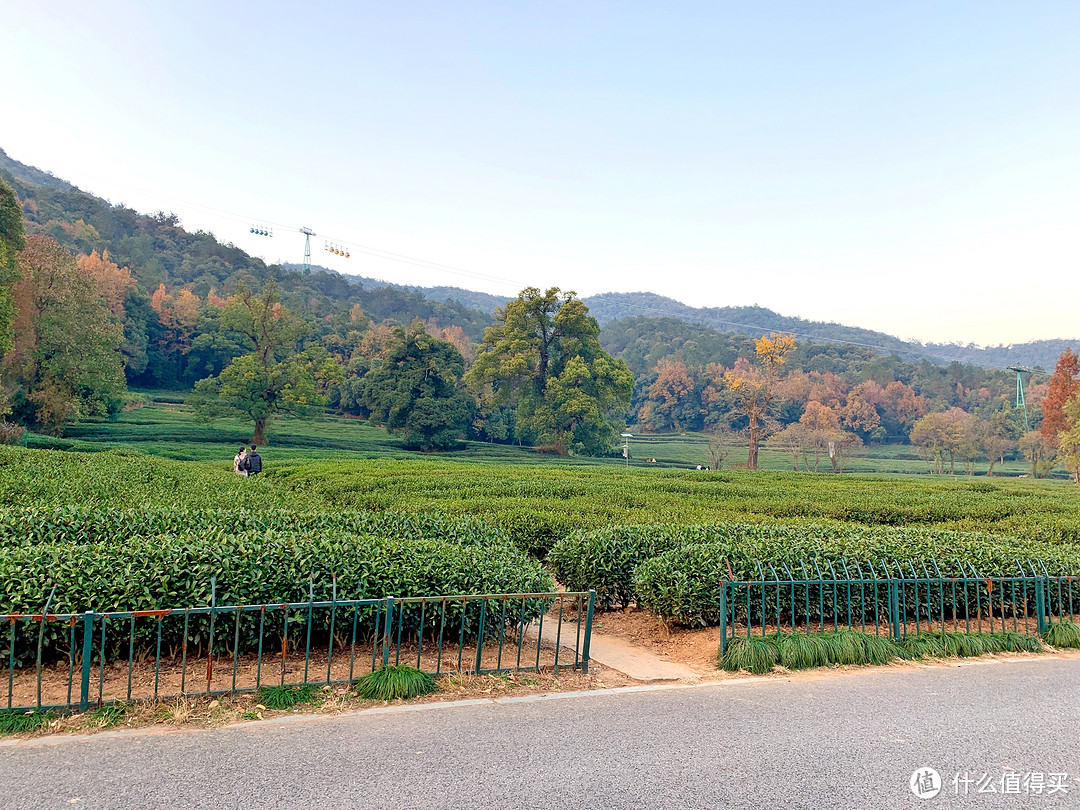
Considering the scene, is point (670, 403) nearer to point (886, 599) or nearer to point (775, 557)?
point (886, 599)

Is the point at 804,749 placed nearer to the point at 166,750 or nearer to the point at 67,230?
the point at 166,750

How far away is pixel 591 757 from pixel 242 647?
316 cm

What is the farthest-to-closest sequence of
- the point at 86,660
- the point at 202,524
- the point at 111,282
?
the point at 111,282 → the point at 202,524 → the point at 86,660

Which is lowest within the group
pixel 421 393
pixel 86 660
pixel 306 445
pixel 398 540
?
pixel 306 445

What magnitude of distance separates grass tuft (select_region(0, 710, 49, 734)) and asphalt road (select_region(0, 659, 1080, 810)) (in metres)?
0.23

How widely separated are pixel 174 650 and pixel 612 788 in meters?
3.84

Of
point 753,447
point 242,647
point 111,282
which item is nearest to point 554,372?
point 753,447

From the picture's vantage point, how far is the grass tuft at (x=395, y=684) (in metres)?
5.23

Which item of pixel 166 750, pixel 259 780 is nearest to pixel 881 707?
pixel 259 780

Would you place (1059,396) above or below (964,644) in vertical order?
above

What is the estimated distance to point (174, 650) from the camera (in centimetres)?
579

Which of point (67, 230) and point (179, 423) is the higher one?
point (67, 230)

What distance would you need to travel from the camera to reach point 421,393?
47.3m

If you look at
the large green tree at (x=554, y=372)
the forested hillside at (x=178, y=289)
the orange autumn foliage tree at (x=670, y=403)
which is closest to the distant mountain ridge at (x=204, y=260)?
the forested hillside at (x=178, y=289)
